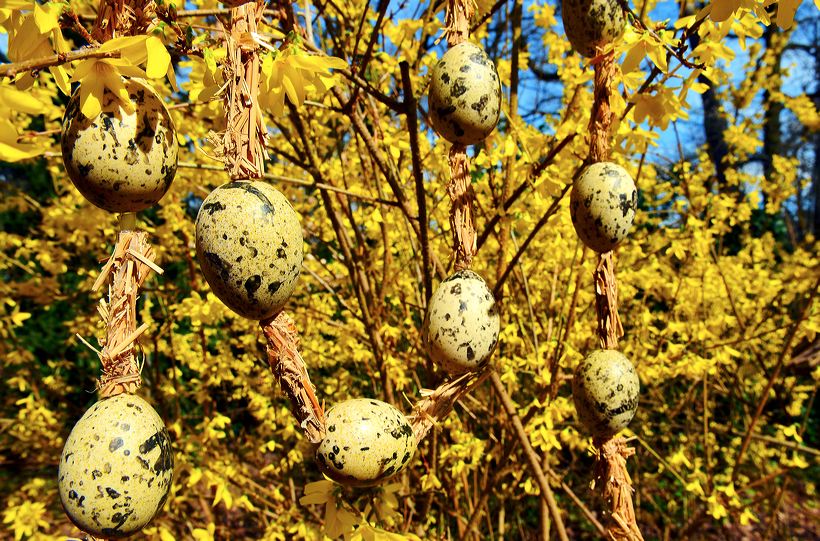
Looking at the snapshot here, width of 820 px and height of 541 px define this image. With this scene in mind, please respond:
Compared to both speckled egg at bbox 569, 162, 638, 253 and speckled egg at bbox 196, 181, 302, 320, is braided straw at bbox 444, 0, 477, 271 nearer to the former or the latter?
speckled egg at bbox 569, 162, 638, 253

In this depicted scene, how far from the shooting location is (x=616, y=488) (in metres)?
0.93

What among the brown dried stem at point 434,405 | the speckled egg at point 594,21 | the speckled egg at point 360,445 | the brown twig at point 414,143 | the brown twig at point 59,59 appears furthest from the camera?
the brown twig at point 414,143

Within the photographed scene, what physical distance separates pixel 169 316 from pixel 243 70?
2.59 meters

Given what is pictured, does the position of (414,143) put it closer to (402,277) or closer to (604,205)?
(604,205)

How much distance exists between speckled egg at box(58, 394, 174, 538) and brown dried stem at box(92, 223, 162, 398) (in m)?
0.04

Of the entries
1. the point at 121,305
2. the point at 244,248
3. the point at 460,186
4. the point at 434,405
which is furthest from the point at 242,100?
the point at 434,405

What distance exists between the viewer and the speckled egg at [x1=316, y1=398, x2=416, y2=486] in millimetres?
678

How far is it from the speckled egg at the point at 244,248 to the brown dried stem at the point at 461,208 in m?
0.35

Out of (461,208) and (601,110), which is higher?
(601,110)

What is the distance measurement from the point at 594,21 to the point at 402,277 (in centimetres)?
221

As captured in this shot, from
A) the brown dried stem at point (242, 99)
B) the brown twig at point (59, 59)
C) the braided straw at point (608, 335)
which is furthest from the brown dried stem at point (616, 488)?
the brown twig at point (59, 59)

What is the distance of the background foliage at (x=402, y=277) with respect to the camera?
104 centimetres

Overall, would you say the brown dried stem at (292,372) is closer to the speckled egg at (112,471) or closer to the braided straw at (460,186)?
the speckled egg at (112,471)

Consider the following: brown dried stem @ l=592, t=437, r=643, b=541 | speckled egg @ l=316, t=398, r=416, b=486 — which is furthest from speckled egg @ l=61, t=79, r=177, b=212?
brown dried stem @ l=592, t=437, r=643, b=541
